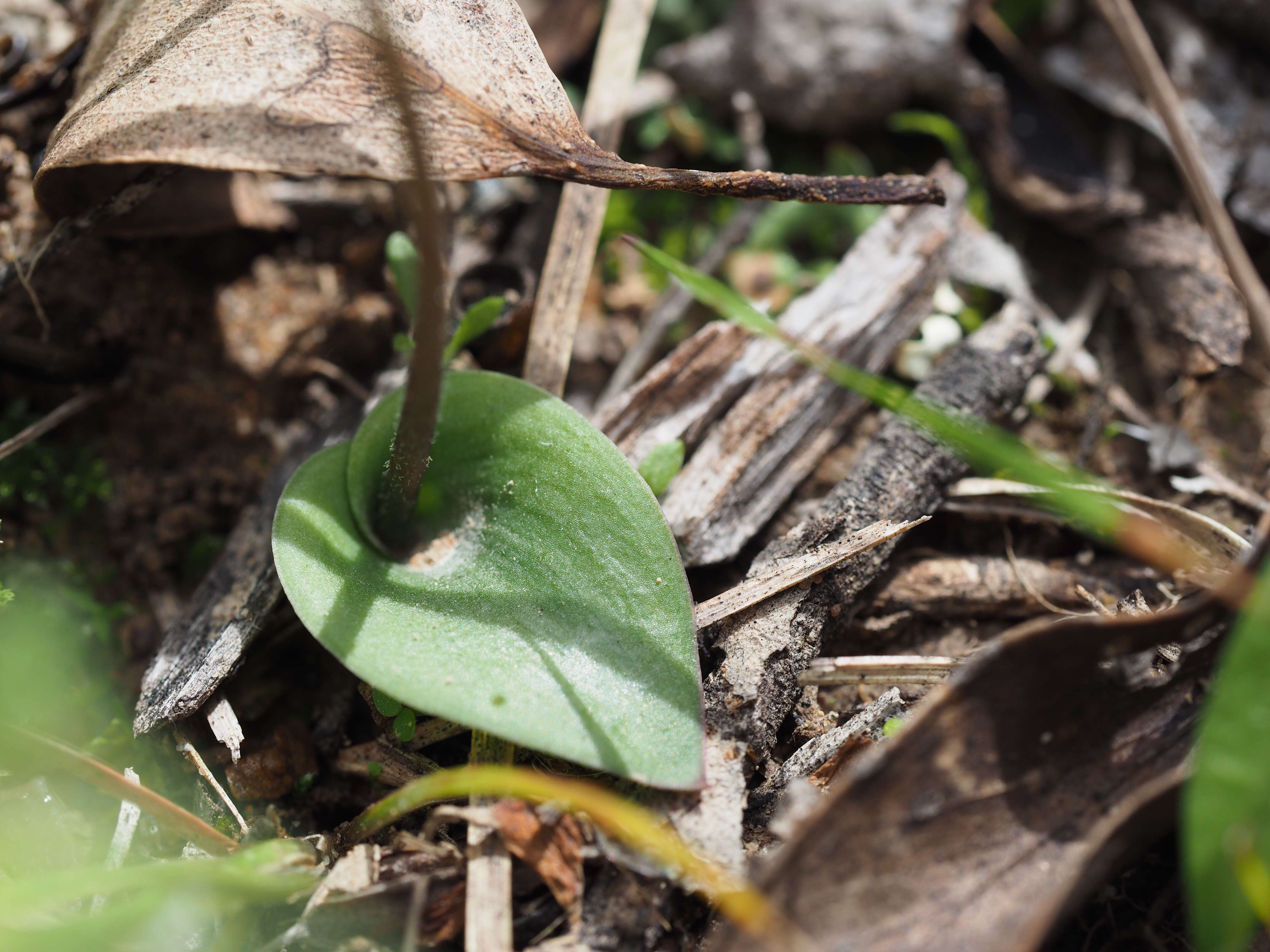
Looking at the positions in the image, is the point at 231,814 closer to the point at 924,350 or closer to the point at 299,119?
the point at 299,119

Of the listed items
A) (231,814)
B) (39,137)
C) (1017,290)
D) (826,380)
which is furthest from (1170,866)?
(39,137)

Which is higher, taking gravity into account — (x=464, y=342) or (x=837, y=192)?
(x=837, y=192)

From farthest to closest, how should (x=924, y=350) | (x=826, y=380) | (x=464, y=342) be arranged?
(x=924, y=350) < (x=826, y=380) < (x=464, y=342)

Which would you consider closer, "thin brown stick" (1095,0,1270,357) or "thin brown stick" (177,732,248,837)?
"thin brown stick" (1095,0,1270,357)

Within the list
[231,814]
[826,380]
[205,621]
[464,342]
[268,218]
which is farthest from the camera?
[268,218]

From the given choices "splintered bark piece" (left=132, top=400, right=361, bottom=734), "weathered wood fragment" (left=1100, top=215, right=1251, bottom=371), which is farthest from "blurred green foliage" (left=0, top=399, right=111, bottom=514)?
"weathered wood fragment" (left=1100, top=215, right=1251, bottom=371)

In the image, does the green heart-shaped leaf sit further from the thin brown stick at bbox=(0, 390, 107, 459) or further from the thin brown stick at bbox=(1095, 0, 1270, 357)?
the thin brown stick at bbox=(1095, 0, 1270, 357)

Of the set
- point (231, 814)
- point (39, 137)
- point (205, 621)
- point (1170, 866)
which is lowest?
point (231, 814)
